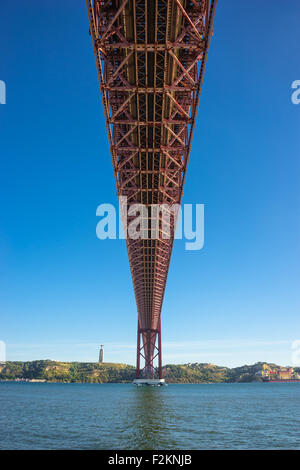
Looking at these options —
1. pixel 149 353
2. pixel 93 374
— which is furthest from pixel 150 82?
pixel 93 374

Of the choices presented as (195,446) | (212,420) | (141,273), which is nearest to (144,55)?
(195,446)

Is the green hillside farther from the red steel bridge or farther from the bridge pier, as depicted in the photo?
the red steel bridge

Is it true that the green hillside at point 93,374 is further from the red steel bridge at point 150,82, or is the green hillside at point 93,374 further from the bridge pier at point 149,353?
the red steel bridge at point 150,82

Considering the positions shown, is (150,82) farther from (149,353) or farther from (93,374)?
(93,374)

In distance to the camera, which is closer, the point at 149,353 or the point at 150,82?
the point at 150,82

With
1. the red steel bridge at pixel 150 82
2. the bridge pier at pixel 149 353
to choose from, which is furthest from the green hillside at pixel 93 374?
the red steel bridge at pixel 150 82

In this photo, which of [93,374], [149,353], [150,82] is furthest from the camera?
[93,374]

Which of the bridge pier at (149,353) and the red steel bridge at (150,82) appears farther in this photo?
the bridge pier at (149,353)

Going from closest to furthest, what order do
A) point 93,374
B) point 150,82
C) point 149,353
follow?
point 150,82
point 149,353
point 93,374
